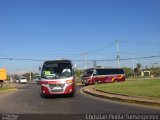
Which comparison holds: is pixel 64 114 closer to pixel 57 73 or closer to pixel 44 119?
pixel 44 119

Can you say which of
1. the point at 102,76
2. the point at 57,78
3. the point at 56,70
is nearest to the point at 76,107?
the point at 57,78

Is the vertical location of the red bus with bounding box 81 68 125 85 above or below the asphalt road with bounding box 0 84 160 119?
above

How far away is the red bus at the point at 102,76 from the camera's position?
50344mm

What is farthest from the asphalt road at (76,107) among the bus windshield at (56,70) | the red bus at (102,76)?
the red bus at (102,76)

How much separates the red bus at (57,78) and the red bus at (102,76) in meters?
24.6

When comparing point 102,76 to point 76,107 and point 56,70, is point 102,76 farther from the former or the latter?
point 76,107

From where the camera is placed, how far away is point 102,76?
51.2 meters

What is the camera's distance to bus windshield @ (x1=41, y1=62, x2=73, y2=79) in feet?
81.9

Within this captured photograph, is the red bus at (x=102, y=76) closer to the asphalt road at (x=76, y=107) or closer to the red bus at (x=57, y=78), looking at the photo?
the red bus at (x=57, y=78)

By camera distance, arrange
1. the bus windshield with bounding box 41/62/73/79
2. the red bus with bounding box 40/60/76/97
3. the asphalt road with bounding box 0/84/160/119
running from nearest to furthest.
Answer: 1. the asphalt road with bounding box 0/84/160/119
2. the red bus with bounding box 40/60/76/97
3. the bus windshield with bounding box 41/62/73/79

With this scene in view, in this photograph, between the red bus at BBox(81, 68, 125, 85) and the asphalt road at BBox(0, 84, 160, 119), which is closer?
the asphalt road at BBox(0, 84, 160, 119)

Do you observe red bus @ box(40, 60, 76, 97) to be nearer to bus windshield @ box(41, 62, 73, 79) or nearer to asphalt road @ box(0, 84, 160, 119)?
bus windshield @ box(41, 62, 73, 79)

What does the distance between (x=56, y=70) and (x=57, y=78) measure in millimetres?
866

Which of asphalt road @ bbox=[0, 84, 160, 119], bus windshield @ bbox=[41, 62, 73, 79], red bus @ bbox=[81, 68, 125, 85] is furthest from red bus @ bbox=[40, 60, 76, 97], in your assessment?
red bus @ bbox=[81, 68, 125, 85]
